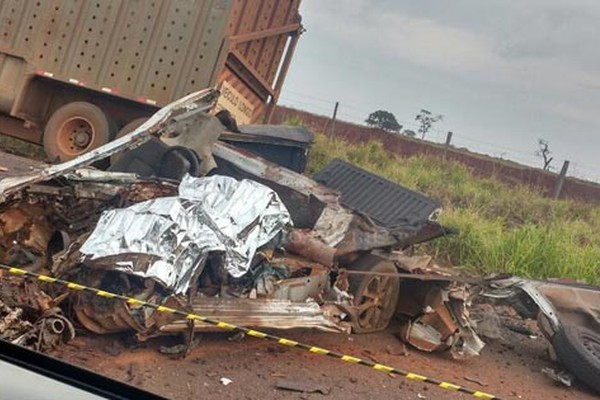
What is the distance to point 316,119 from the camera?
44.6 ft

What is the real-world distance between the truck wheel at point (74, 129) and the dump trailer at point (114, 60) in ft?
0.04

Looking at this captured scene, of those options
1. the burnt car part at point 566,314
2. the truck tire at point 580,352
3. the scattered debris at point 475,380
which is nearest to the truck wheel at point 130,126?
the burnt car part at point 566,314

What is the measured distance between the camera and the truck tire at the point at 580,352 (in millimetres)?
4020

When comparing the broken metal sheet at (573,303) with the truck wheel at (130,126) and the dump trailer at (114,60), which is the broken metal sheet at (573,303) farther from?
the truck wheel at (130,126)

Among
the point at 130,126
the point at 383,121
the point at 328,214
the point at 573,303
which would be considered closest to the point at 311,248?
the point at 328,214

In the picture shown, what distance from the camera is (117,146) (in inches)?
145

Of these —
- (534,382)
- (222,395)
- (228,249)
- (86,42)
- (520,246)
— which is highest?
(86,42)

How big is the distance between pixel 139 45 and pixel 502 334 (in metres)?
5.10

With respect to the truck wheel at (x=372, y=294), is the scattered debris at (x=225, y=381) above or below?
below

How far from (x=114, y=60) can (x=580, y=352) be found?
19.3 feet

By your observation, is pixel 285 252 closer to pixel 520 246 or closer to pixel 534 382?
pixel 534 382

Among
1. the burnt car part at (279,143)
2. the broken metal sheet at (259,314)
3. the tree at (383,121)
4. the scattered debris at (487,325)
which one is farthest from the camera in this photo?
the tree at (383,121)

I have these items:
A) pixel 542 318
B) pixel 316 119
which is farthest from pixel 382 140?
pixel 542 318

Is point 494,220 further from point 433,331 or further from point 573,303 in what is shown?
point 433,331
